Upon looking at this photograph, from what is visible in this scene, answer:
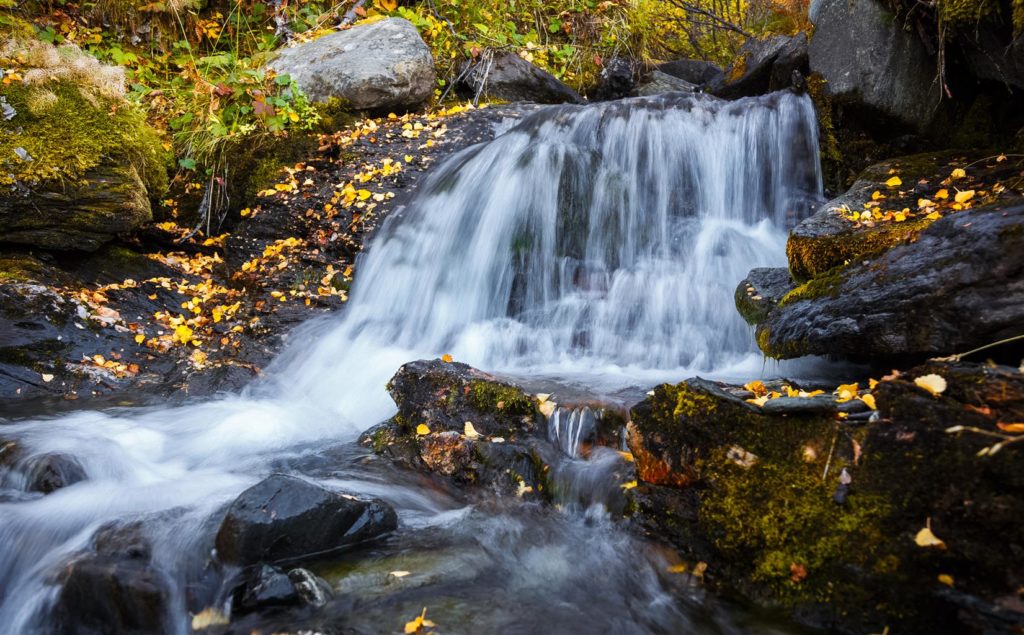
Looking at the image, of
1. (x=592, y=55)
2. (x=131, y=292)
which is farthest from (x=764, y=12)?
(x=131, y=292)

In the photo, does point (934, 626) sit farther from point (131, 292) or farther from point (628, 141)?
point (131, 292)

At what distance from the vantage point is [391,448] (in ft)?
13.8

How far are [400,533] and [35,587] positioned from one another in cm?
157

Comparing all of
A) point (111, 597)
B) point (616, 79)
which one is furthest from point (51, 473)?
point (616, 79)

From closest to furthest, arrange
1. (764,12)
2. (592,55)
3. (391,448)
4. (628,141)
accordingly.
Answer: (391,448), (628,141), (592,55), (764,12)

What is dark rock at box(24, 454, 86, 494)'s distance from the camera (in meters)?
3.61

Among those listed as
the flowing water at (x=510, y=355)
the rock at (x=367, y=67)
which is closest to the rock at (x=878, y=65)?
the flowing water at (x=510, y=355)

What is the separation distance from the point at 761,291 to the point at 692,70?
28.1ft

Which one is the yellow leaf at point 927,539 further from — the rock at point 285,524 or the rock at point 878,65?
the rock at point 878,65

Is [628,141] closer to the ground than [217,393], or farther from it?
farther from it

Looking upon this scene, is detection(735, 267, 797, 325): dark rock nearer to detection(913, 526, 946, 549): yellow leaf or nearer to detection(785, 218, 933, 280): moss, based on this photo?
detection(785, 218, 933, 280): moss

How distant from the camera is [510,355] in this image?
19.0 feet

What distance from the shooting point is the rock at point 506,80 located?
958 centimetres

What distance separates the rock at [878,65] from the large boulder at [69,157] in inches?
273
